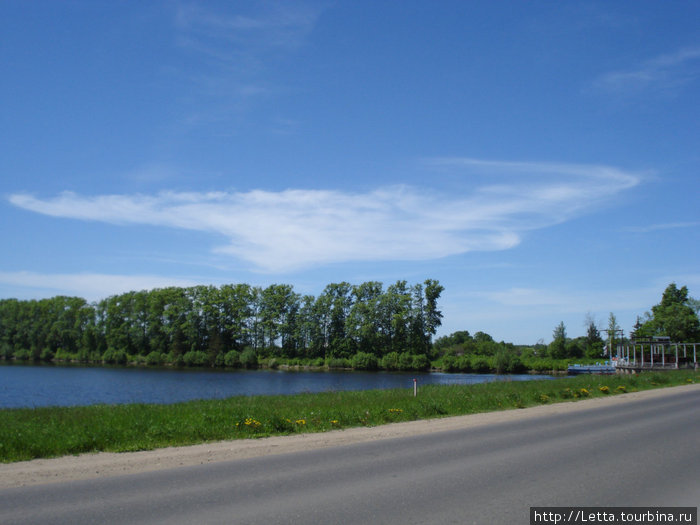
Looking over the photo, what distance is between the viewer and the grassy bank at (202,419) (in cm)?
1234

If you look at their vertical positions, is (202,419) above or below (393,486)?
below

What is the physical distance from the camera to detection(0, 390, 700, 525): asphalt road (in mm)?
7000

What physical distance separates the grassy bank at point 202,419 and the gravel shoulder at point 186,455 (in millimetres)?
611

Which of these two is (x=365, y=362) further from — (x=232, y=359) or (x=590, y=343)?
(x=590, y=343)

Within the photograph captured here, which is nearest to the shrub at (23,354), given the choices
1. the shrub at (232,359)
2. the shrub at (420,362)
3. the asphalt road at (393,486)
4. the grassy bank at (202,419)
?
the shrub at (232,359)

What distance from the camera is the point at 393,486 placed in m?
8.43

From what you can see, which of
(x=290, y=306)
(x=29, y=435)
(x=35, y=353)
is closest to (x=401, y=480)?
(x=29, y=435)

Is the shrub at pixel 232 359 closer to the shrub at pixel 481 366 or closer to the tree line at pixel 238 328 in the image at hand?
the tree line at pixel 238 328

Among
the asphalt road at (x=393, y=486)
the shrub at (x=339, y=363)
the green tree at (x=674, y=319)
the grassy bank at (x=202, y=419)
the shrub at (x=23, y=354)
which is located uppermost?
the green tree at (x=674, y=319)

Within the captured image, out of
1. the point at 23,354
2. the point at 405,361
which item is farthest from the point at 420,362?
the point at 23,354

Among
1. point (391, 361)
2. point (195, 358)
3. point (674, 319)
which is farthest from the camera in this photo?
point (195, 358)

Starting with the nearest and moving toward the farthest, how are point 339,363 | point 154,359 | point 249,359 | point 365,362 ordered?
point 365,362
point 339,363
point 249,359
point 154,359

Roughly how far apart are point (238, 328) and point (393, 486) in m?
107

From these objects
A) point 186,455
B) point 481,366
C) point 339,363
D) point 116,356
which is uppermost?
point 186,455
